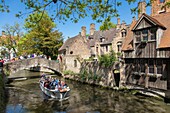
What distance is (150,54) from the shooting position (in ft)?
57.9

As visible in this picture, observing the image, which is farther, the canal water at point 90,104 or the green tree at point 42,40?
the green tree at point 42,40

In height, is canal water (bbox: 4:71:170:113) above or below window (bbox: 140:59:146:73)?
below

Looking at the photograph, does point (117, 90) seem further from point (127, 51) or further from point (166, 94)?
point (166, 94)

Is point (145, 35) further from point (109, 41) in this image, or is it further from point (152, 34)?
point (109, 41)

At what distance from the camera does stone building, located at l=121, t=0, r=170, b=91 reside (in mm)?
16438

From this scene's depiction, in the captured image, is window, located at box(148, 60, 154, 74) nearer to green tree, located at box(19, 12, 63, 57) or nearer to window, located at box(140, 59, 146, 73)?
window, located at box(140, 59, 146, 73)

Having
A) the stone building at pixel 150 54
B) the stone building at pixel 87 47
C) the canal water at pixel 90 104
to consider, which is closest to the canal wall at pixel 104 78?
the stone building at pixel 150 54

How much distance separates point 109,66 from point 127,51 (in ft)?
12.4

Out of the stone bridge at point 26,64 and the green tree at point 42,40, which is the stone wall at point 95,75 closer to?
the stone bridge at point 26,64

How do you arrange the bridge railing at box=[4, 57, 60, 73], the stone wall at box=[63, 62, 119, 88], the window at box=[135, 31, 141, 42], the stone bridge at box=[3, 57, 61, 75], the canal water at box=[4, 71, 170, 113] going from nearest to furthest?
the canal water at box=[4, 71, 170, 113] < the window at box=[135, 31, 141, 42] < the stone wall at box=[63, 62, 119, 88] < the stone bridge at box=[3, 57, 61, 75] < the bridge railing at box=[4, 57, 60, 73]

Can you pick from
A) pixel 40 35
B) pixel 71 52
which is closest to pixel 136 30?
pixel 71 52

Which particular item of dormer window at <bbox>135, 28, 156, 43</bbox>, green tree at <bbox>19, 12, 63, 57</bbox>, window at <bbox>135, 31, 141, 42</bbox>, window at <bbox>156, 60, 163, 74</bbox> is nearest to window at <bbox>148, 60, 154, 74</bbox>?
window at <bbox>156, 60, 163, 74</bbox>

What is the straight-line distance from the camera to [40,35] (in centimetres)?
4138

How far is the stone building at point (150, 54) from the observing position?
53.9 ft
